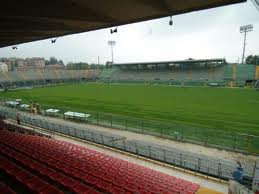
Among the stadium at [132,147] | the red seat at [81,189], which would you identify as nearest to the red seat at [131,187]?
the stadium at [132,147]

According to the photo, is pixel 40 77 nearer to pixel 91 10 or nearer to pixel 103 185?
pixel 91 10

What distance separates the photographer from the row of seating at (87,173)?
612 cm

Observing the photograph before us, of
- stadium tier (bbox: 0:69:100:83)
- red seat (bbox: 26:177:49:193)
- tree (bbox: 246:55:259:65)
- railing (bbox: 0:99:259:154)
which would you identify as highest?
tree (bbox: 246:55:259:65)

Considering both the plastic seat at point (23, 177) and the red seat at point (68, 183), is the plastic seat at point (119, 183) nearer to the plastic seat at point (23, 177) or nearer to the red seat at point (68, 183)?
the red seat at point (68, 183)

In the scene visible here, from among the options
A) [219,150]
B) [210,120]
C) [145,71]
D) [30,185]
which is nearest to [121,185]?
[30,185]

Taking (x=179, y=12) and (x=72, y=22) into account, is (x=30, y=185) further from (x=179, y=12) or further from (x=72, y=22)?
(x=179, y=12)

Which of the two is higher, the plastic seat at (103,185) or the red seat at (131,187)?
the plastic seat at (103,185)

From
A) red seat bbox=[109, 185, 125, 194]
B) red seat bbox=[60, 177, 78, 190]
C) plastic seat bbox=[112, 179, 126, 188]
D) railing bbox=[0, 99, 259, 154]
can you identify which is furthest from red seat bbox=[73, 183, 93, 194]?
railing bbox=[0, 99, 259, 154]

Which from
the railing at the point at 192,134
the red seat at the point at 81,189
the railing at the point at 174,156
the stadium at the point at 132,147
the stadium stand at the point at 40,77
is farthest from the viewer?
the stadium stand at the point at 40,77

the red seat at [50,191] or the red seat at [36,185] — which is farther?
the red seat at [36,185]

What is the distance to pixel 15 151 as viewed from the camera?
8.56 metres

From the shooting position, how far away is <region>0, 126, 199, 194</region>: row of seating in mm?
6117

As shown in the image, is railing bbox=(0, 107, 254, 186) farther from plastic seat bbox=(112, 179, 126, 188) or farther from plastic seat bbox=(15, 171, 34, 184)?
plastic seat bbox=(15, 171, 34, 184)

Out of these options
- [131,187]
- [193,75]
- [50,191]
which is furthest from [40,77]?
[50,191]
